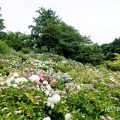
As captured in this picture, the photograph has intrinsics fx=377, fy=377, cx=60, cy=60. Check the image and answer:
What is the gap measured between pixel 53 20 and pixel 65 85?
2674 cm

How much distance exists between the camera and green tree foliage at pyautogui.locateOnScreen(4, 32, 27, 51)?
98.7 feet

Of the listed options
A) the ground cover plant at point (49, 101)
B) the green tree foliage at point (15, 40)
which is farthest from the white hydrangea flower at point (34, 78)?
the green tree foliage at point (15, 40)

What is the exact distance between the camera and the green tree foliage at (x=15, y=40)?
98.7 feet

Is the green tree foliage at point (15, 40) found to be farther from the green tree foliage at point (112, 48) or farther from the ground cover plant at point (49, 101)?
the ground cover plant at point (49, 101)

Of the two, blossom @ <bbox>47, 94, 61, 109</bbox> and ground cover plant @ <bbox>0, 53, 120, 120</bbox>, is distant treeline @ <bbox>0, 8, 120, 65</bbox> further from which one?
blossom @ <bbox>47, 94, 61, 109</bbox>

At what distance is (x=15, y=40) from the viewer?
99.7ft

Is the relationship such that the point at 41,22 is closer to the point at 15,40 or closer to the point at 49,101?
the point at 15,40

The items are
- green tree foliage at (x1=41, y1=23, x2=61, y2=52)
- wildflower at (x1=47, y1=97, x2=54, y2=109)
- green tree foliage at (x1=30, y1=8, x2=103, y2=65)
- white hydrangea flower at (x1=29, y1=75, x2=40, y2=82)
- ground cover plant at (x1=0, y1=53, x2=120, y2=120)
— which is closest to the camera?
ground cover plant at (x1=0, y1=53, x2=120, y2=120)

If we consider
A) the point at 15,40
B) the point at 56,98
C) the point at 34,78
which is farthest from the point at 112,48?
the point at 56,98

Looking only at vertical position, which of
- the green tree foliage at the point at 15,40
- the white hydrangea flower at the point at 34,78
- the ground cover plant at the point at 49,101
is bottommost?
the ground cover plant at the point at 49,101

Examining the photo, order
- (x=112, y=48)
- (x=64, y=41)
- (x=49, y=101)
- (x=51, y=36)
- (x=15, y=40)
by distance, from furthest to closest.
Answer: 1. (x=112, y=48)
2. (x=15, y=40)
3. (x=64, y=41)
4. (x=51, y=36)
5. (x=49, y=101)

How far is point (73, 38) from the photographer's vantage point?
99.7ft

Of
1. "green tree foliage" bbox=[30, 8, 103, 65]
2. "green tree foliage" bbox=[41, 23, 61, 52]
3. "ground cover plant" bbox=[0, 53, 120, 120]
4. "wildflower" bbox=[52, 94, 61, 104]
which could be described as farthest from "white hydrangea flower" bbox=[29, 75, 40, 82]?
"green tree foliage" bbox=[41, 23, 61, 52]

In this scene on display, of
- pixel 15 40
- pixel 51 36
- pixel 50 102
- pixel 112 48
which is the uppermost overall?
pixel 51 36
